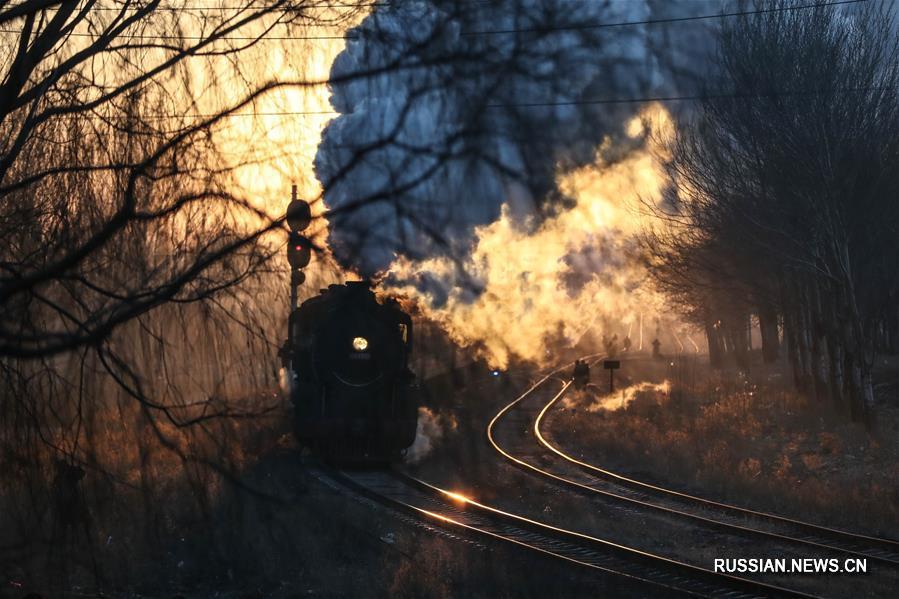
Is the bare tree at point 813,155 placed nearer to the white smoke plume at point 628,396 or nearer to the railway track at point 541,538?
the white smoke plume at point 628,396

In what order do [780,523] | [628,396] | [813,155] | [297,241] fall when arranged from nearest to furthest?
[297,241], [780,523], [813,155], [628,396]

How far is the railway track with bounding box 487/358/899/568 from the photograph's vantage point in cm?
1138

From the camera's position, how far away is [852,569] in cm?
1023

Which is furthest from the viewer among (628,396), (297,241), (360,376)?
(628,396)

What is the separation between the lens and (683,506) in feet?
48.3

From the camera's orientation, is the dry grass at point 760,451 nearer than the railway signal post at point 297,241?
No

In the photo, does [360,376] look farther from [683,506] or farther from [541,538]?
[683,506]

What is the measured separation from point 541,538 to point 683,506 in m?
3.79

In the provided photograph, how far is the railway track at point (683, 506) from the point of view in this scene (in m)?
11.4

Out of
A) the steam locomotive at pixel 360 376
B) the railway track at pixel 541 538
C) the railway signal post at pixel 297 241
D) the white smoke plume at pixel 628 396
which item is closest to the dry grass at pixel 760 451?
the white smoke plume at pixel 628 396

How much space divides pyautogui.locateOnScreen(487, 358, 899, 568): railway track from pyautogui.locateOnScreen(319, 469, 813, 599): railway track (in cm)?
202

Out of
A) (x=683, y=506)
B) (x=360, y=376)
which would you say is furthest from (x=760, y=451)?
(x=360, y=376)

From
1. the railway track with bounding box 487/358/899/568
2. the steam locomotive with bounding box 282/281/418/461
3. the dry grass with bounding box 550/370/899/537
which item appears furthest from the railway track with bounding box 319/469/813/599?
the dry grass with bounding box 550/370/899/537

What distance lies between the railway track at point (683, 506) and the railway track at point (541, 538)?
2017 millimetres
